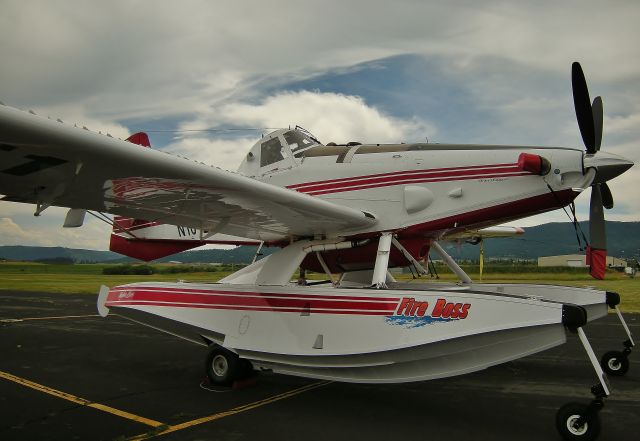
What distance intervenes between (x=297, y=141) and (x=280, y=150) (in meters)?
0.30

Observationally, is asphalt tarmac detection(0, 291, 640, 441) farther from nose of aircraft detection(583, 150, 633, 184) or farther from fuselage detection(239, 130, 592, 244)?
nose of aircraft detection(583, 150, 633, 184)

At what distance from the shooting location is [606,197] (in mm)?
6672

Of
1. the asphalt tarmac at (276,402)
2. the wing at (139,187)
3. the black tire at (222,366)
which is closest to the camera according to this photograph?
the wing at (139,187)

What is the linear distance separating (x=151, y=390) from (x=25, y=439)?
188cm

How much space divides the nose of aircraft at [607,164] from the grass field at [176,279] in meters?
4.40

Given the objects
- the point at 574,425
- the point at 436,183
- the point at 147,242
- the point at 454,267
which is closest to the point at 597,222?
the point at 436,183

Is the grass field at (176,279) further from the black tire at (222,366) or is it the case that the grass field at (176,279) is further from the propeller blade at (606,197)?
the propeller blade at (606,197)

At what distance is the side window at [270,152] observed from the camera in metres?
7.66

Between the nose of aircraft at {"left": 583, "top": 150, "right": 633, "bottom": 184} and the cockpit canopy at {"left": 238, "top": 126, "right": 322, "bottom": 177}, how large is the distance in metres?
3.85

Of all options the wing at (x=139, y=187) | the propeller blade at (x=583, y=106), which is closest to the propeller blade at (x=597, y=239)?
the propeller blade at (x=583, y=106)

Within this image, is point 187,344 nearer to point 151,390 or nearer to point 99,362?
point 99,362

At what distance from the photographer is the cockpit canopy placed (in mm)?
7523

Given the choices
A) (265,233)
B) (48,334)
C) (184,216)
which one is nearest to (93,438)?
(184,216)

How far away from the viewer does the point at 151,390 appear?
240 inches
